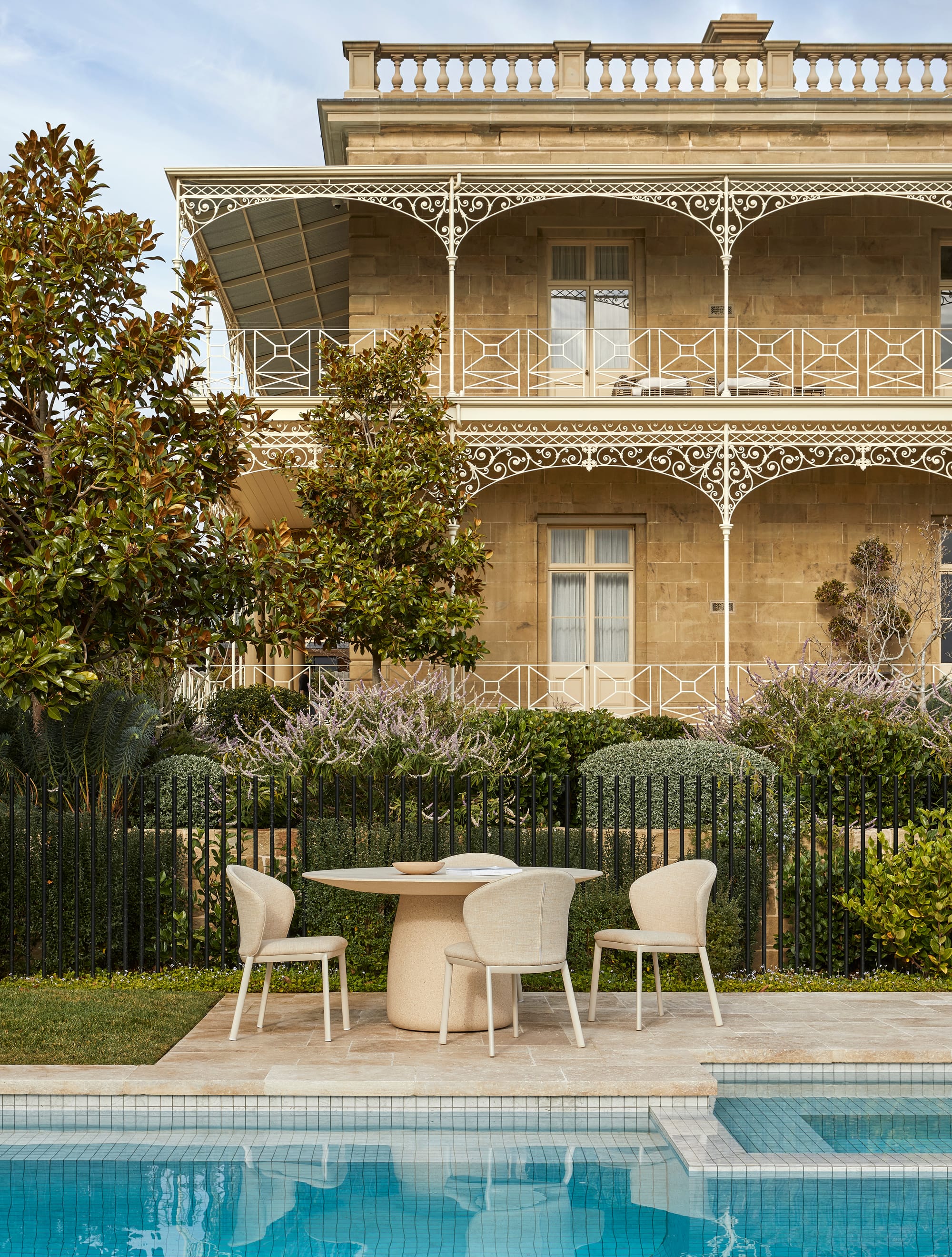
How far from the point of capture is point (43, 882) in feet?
23.0

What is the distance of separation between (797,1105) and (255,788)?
370cm

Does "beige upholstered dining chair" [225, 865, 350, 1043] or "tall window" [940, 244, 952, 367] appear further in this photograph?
"tall window" [940, 244, 952, 367]

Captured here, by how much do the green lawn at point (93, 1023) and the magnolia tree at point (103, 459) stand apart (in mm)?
1502

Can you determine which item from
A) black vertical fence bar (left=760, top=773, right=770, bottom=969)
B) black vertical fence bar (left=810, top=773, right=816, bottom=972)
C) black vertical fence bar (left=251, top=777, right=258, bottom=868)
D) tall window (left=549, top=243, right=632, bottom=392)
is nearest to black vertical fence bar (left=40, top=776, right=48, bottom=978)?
black vertical fence bar (left=251, top=777, right=258, bottom=868)

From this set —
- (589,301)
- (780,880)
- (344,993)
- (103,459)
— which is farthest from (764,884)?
(589,301)

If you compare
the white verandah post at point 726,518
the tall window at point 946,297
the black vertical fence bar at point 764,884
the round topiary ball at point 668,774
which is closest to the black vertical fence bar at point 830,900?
the black vertical fence bar at point 764,884

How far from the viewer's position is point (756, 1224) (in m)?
3.92

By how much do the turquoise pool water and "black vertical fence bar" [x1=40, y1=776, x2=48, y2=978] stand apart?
7.92ft

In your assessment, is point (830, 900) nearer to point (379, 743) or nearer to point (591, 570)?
point (379, 743)

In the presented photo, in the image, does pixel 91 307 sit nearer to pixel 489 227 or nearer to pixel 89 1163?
pixel 89 1163

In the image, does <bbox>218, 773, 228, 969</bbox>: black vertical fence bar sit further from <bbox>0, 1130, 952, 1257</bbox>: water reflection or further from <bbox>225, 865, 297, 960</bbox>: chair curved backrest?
<bbox>0, 1130, 952, 1257</bbox>: water reflection

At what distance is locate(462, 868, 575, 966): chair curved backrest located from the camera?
5414 mm

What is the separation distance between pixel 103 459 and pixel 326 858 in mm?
2638

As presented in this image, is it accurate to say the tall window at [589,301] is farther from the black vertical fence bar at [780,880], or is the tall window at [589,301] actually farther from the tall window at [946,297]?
the black vertical fence bar at [780,880]
